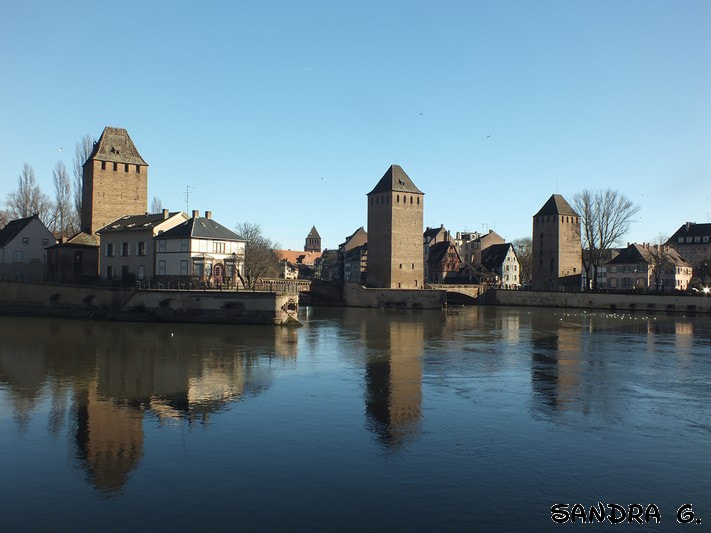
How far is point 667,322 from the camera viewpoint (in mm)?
41781

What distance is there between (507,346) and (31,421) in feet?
64.5

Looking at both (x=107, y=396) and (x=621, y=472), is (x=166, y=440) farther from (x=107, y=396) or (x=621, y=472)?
(x=621, y=472)

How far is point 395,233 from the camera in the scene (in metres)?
59.0

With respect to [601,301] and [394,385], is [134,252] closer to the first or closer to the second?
[394,385]

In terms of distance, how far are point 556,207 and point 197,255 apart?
4562 centimetres

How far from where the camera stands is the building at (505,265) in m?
→ 83.9

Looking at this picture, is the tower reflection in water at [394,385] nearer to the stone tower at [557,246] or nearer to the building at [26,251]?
the building at [26,251]

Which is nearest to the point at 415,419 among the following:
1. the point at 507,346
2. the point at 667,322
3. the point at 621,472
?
the point at 621,472

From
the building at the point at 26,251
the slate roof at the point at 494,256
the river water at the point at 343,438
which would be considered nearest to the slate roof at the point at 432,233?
the slate roof at the point at 494,256

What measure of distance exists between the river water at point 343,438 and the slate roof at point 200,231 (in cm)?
1455

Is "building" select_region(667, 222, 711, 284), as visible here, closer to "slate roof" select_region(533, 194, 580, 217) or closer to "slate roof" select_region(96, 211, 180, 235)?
"slate roof" select_region(533, 194, 580, 217)

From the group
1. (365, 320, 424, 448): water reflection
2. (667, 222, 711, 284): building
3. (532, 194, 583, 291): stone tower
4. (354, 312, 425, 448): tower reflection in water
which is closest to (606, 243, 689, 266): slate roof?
(532, 194, 583, 291): stone tower

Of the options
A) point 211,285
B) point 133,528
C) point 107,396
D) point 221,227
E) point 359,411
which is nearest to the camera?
point 133,528

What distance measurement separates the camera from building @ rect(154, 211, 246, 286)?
125 ft
